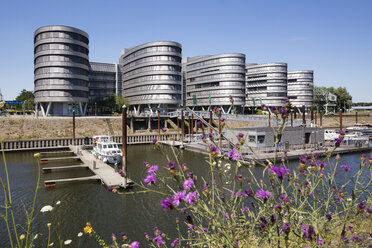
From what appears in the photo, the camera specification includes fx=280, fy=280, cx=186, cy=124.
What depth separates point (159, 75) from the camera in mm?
87125

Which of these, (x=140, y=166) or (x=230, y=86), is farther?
(x=230, y=86)

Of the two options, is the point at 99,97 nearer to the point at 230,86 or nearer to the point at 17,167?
the point at 230,86

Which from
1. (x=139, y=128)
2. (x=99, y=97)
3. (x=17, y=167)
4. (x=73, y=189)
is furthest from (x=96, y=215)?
(x=99, y=97)

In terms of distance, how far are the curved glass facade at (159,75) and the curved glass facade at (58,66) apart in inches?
799

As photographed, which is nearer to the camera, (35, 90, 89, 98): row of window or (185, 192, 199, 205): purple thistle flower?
(185, 192, 199, 205): purple thistle flower

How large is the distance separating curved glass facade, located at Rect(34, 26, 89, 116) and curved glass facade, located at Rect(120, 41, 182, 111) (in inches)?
799

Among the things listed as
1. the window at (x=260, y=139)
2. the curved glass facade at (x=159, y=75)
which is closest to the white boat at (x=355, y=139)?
the window at (x=260, y=139)

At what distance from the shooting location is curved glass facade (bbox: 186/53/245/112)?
100375 mm

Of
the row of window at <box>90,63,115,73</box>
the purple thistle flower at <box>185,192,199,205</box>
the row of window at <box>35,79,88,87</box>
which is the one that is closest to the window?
the purple thistle flower at <box>185,192,199,205</box>

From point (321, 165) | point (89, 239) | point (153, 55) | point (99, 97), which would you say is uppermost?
point (153, 55)

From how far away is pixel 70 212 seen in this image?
18516 millimetres

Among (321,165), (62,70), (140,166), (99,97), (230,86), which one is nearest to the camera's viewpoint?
(321,165)

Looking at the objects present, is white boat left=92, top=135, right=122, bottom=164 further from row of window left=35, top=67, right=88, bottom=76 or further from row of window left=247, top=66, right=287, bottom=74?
row of window left=247, top=66, right=287, bottom=74

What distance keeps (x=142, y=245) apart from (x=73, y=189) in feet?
40.0
